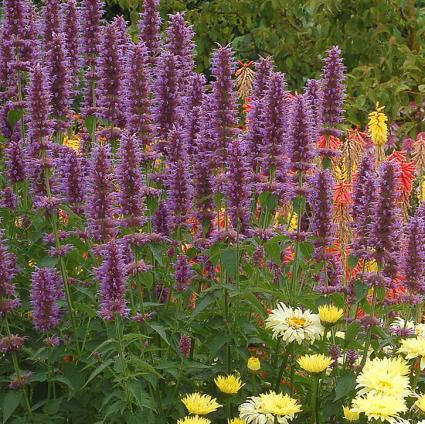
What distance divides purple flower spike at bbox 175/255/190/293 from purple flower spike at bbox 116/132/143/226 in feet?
1.08

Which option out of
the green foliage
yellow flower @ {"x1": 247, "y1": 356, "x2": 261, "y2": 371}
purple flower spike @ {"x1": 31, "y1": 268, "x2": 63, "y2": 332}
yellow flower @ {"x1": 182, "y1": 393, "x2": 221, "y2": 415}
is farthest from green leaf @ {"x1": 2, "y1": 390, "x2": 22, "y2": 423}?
the green foliage

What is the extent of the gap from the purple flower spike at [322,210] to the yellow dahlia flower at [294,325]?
403 millimetres

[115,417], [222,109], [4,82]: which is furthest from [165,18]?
[115,417]

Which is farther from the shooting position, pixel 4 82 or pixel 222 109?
pixel 4 82

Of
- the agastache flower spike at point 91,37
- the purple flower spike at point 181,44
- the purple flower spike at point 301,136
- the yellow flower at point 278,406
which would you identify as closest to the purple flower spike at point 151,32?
the purple flower spike at point 181,44

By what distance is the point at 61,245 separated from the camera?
3729mm

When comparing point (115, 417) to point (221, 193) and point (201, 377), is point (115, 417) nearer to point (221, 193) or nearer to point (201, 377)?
point (201, 377)

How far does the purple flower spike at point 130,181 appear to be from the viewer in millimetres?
3402

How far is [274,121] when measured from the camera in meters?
3.65

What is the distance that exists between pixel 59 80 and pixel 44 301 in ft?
3.44

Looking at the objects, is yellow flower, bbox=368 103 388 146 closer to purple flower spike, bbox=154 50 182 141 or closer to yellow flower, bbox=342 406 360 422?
purple flower spike, bbox=154 50 182 141

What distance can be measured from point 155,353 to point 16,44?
4.83ft

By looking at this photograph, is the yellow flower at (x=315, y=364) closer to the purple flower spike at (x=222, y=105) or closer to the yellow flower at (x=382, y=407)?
the yellow flower at (x=382, y=407)

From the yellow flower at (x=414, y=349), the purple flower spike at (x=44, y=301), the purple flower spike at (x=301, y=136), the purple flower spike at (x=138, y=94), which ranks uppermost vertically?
the purple flower spike at (x=138, y=94)
